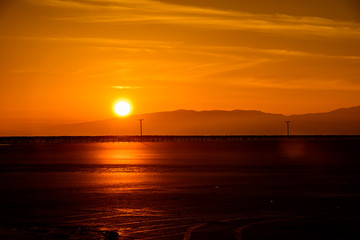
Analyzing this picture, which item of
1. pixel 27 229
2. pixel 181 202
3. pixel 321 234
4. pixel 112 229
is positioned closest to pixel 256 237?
pixel 321 234

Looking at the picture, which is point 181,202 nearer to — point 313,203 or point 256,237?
point 313,203

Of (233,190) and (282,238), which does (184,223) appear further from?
(233,190)

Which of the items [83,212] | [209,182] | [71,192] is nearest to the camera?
[83,212]

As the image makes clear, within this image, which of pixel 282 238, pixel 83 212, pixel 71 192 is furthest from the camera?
pixel 71 192

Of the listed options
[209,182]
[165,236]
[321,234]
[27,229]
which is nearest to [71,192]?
[209,182]

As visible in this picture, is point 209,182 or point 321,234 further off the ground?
point 209,182

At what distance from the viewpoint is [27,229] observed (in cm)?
1581

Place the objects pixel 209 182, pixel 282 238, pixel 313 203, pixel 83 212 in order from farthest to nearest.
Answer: pixel 209 182 < pixel 313 203 < pixel 83 212 < pixel 282 238

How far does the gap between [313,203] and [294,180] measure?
414 inches

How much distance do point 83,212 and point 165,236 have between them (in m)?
5.20

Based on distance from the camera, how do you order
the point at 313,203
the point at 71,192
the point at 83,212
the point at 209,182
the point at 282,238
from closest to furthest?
the point at 282,238 → the point at 83,212 → the point at 313,203 → the point at 71,192 → the point at 209,182

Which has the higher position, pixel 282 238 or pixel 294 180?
pixel 294 180

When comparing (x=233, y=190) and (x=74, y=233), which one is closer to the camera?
(x=74, y=233)

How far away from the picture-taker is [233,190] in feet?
86.4
